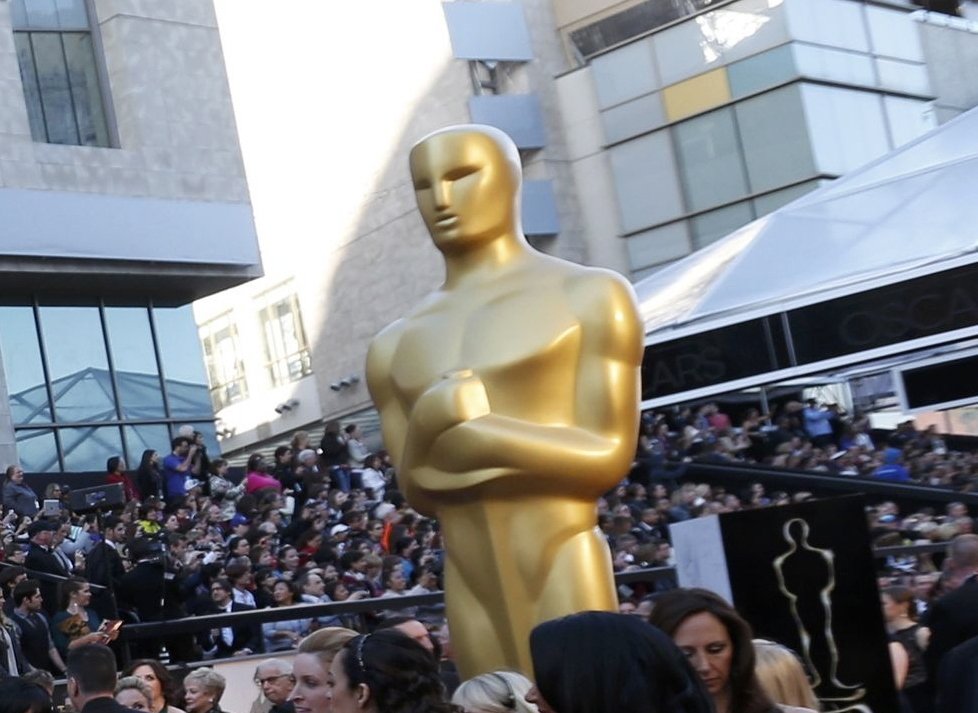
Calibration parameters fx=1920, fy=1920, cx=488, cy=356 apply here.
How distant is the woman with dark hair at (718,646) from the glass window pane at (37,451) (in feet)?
73.9

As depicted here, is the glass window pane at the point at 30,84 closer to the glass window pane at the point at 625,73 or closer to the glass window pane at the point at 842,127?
the glass window pane at the point at 625,73

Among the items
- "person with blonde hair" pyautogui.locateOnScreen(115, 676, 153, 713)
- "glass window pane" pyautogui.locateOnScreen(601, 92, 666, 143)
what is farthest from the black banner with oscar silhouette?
"glass window pane" pyautogui.locateOnScreen(601, 92, 666, 143)

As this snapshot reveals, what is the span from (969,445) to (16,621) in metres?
19.1

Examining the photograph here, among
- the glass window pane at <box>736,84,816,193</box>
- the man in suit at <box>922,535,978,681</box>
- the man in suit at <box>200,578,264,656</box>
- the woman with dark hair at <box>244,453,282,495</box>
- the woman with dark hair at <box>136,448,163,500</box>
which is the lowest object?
the man in suit at <box>922,535,978,681</box>

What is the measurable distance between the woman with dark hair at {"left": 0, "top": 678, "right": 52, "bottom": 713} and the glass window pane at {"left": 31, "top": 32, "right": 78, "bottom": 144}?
21626mm

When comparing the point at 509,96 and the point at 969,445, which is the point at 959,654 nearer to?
the point at 969,445

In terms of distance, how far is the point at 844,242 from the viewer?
9.07 metres

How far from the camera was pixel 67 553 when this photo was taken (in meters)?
15.6

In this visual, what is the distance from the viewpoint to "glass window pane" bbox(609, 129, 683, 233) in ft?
112

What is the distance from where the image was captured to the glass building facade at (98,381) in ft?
86.5

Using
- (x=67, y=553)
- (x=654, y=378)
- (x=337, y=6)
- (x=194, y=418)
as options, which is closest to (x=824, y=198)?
(x=654, y=378)

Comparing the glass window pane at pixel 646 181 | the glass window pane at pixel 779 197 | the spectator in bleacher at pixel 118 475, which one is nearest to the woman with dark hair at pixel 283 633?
the spectator in bleacher at pixel 118 475

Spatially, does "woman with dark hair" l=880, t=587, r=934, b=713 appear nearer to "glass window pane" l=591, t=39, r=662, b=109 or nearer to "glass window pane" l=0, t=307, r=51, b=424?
→ "glass window pane" l=0, t=307, r=51, b=424

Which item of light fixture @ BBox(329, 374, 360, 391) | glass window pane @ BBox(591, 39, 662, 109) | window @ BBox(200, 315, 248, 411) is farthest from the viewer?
window @ BBox(200, 315, 248, 411)
